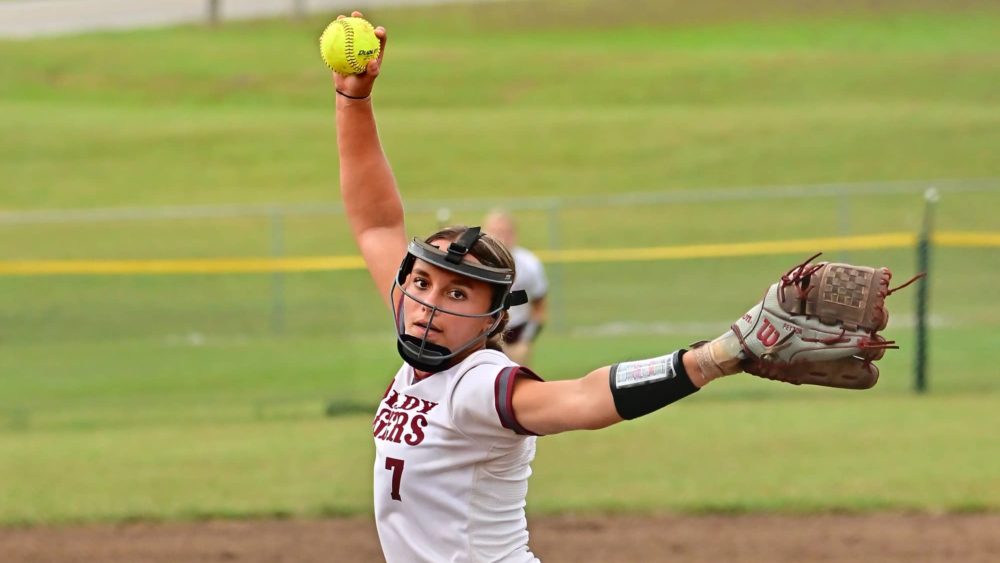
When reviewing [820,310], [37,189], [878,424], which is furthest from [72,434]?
[37,189]

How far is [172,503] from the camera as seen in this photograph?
9.06 meters

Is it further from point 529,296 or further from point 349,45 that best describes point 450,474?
point 529,296

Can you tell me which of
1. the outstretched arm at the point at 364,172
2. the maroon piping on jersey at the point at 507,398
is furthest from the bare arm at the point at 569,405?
the outstretched arm at the point at 364,172

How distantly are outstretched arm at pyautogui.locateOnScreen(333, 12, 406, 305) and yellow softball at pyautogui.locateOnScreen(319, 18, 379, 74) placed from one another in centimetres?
4

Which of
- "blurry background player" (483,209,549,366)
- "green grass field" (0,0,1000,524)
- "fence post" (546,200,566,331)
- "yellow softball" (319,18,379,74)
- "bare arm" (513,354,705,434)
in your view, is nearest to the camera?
"bare arm" (513,354,705,434)

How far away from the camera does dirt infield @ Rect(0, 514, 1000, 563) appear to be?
7672 millimetres

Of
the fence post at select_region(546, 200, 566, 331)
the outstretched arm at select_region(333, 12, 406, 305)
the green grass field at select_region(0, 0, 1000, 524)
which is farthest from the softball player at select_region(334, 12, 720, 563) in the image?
the fence post at select_region(546, 200, 566, 331)

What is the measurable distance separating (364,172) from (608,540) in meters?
4.16

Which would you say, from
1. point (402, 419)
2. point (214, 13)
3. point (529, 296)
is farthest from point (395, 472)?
point (214, 13)

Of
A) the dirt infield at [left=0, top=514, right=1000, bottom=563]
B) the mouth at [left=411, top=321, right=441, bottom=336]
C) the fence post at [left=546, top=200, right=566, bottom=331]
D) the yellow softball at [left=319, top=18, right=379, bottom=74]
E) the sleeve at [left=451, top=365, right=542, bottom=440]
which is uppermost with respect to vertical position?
the yellow softball at [left=319, top=18, right=379, bottom=74]

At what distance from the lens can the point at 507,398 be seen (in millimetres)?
3266

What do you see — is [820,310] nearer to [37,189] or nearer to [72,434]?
[72,434]

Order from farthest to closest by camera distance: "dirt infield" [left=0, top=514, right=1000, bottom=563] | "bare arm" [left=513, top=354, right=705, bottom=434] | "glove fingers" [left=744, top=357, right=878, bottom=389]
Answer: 1. "dirt infield" [left=0, top=514, right=1000, bottom=563]
2. "bare arm" [left=513, top=354, right=705, bottom=434]
3. "glove fingers" [left=744, top=357, right=878, bottom=389]

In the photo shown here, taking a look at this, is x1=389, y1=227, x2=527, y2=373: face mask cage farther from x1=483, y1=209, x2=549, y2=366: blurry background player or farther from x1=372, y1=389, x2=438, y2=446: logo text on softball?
x1=483, y1=209, x2=549, y2=366: blurry background player
